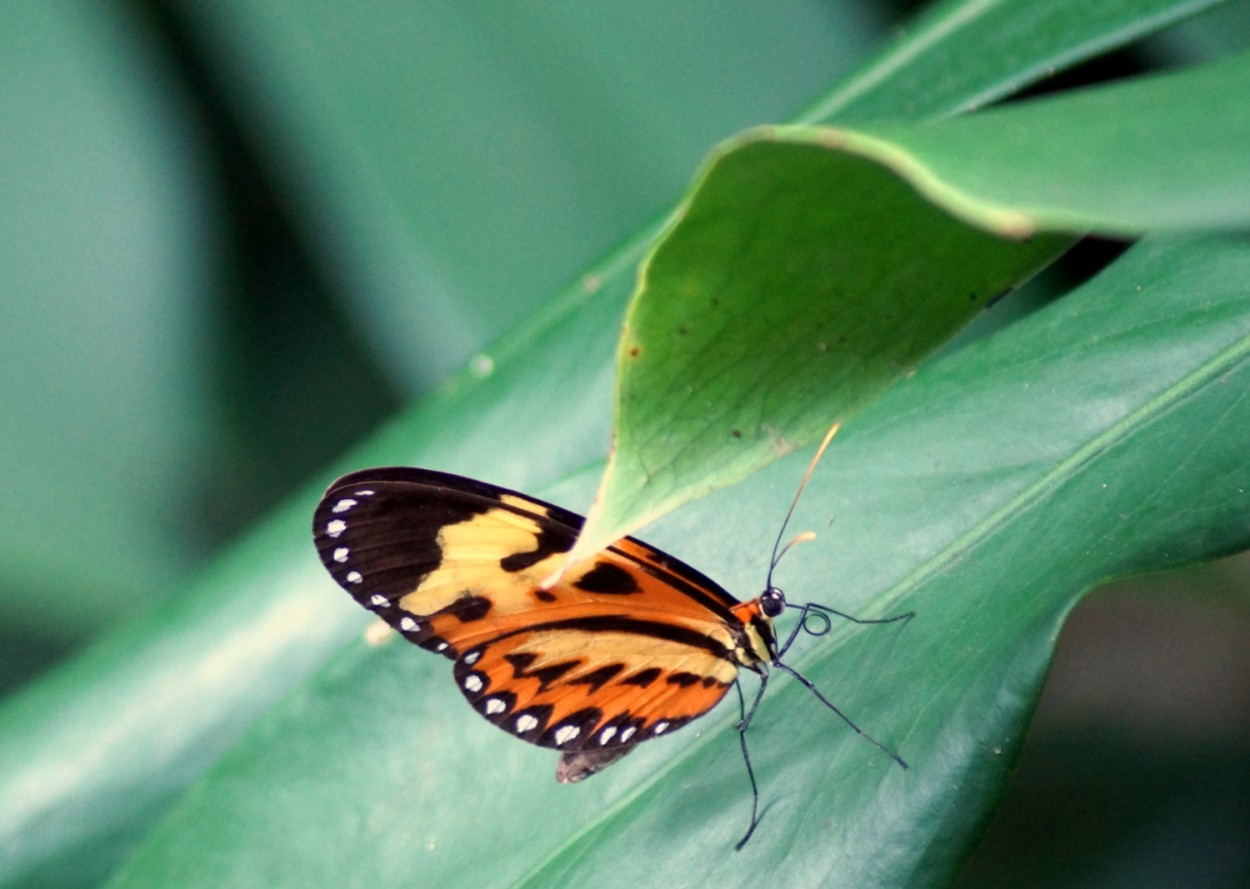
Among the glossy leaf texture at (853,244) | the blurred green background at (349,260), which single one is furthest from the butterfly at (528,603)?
the blurred green background at (349,260)

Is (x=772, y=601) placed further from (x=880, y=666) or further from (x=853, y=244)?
(x=853, y=244)

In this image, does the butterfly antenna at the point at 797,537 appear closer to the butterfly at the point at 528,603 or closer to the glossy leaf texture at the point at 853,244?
the butterfly at the point at 528,603

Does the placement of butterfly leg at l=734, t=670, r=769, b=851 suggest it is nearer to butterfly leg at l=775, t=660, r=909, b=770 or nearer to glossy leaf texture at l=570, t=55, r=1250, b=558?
butterfly leg at l=775, t=660, r=909, b=770

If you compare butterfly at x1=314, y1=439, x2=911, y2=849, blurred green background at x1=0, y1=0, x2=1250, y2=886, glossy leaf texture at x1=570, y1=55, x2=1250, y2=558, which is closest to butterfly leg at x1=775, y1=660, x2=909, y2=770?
butterfly at x1=314, y1=439, x2=911, y2=849

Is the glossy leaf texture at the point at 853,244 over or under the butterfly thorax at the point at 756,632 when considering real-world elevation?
over

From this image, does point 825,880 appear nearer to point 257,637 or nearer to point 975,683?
point 975,683

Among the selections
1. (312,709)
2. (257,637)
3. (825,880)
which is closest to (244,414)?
(257,637)

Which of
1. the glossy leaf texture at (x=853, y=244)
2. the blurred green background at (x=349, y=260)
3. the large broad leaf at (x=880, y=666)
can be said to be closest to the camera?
the glossy leaf texture at (x=853, y=244)
